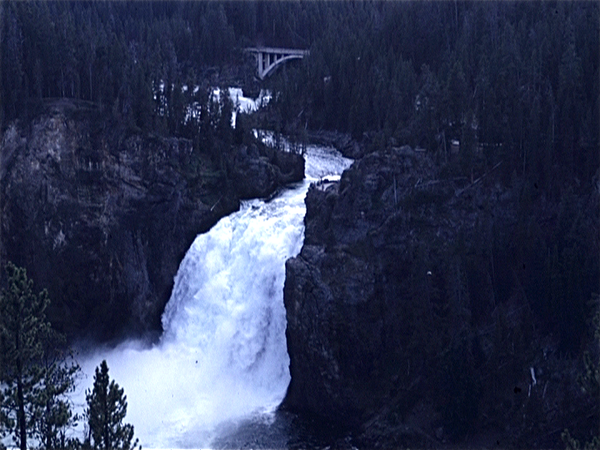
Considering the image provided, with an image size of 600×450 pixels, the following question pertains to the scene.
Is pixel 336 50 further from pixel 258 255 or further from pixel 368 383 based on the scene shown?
pixel 368 383

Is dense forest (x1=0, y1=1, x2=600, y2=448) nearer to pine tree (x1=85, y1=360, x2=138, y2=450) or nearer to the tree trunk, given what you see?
pine tree (x1=85, y1=360, x2=138, y2=450)

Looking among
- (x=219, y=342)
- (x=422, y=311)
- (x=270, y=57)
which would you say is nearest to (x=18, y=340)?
(x=219, y=342)

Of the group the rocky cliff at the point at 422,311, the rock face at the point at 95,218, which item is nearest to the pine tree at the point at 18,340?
the rocky cliff at the point at 422,311

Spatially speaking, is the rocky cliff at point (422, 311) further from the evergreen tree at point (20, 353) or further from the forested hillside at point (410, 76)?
the evergreen tree at point (20, 353)

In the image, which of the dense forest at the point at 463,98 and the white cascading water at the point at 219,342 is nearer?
the white cascading water at the point at 219,342

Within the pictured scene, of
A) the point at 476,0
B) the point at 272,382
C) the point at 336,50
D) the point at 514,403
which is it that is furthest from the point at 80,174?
the point at 476,0
